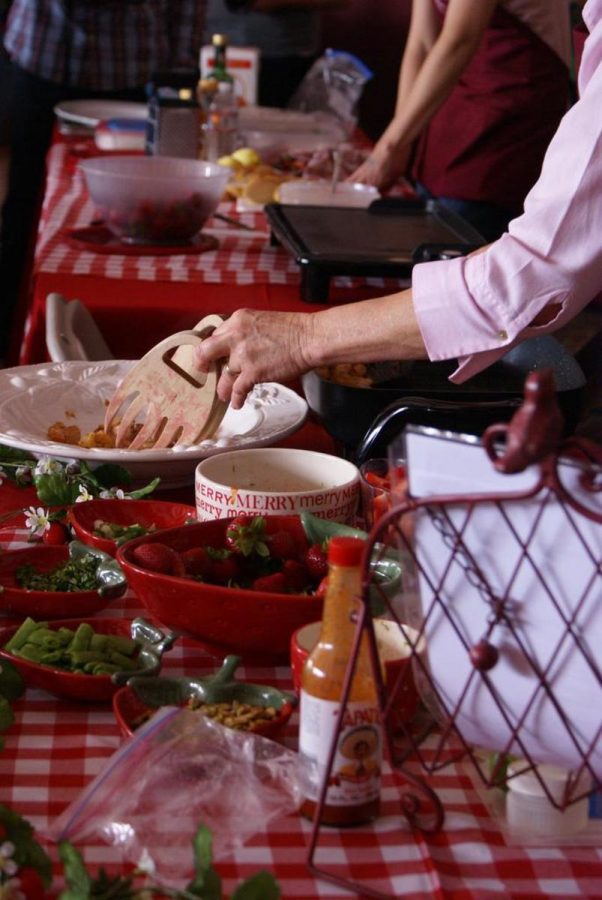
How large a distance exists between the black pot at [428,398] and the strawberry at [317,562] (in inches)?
7.2

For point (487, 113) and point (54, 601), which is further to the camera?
point (487, 113)

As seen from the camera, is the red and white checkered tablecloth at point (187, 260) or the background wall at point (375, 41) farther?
the background wall at point (375, 41)

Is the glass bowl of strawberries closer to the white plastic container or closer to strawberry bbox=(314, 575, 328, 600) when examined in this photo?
strawberry bbox=(314, 575, 328, 600)

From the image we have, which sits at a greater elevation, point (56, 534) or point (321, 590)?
point (321, 590)

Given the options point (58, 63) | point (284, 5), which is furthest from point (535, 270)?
point (284, 5)

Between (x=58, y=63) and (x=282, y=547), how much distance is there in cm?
308

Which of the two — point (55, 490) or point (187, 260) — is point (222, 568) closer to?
point (55, 490)

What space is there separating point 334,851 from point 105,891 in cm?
14

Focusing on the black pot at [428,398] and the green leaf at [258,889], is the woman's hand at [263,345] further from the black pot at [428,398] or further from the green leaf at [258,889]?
the green leaf at [258,889]

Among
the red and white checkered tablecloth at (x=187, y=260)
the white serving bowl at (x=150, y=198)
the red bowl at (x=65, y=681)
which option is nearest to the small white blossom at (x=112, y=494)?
the red bowl at (x=65, y=681)

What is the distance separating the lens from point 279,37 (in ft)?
15.6

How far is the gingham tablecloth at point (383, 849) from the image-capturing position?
0.73 m

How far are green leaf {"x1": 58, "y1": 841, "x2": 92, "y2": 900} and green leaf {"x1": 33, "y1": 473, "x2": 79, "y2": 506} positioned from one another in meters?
0.61

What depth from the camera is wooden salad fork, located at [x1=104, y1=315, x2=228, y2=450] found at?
4.39 ft
